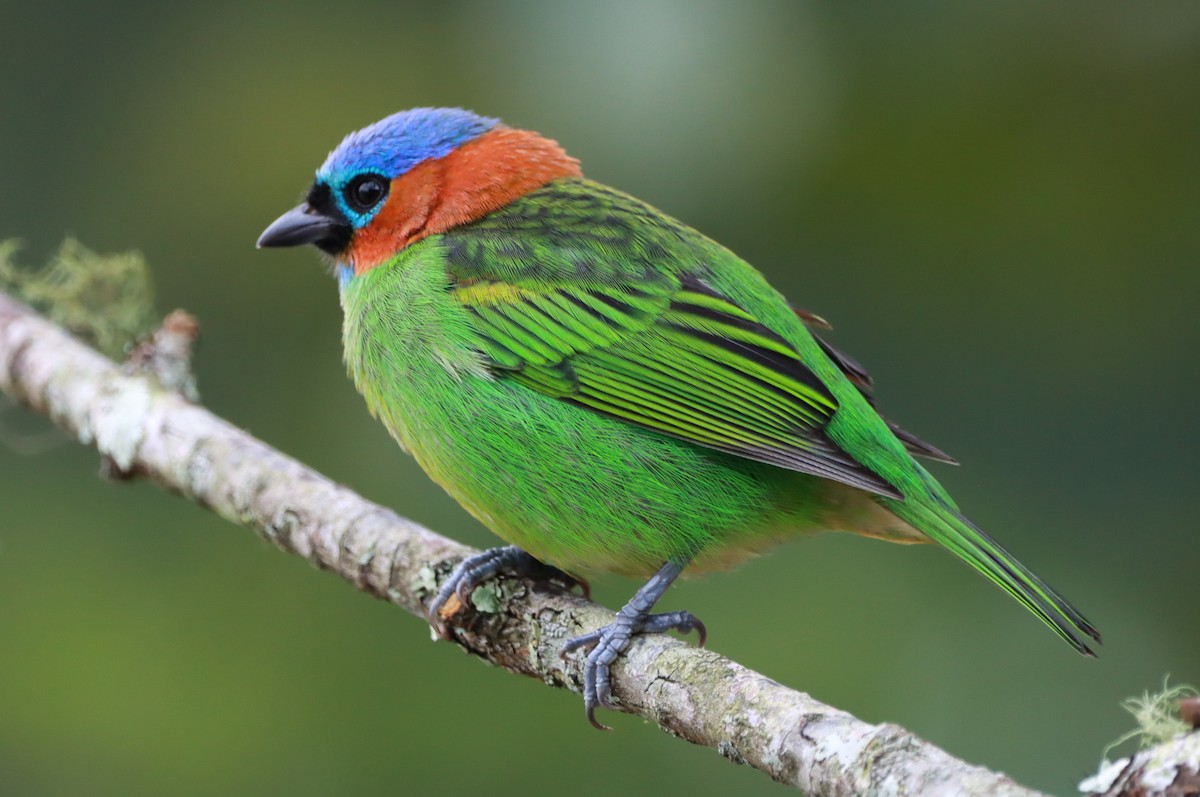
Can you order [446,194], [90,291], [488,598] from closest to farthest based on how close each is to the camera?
1. [488,598]
2. [446,194]
3. [90,291]

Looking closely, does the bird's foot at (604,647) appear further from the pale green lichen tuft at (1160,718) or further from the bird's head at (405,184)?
the bird's head at (405,184)

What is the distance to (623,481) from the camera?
2.79m

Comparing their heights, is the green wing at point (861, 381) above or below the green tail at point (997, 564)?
above

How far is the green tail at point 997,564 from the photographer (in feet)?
8.02

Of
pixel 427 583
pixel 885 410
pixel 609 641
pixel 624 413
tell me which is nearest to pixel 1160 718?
pixel 609 641

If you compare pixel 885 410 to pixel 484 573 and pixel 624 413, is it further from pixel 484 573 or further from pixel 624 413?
pixel 484 573

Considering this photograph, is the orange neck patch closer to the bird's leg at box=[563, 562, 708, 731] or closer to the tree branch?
the tree branch

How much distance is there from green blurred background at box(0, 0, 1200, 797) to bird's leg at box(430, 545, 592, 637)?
86cm

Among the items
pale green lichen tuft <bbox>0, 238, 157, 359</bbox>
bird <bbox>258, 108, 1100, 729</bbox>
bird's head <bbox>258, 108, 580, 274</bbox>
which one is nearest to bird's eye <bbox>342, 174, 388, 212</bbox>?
bird's head <bbox>258, 108, 580, 274</bbox>

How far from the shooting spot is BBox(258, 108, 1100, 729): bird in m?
2.76

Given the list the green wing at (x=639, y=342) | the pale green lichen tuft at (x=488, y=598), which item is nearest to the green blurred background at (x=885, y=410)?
the green wing at (x=639, y=342)

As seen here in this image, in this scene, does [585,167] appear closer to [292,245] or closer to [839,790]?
[292,245]

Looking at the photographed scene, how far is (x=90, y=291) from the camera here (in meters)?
3.96

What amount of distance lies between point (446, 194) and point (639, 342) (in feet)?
2.82
